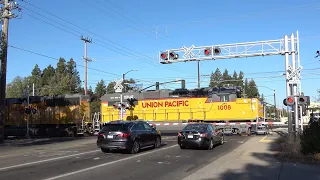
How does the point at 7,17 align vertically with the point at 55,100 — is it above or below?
above

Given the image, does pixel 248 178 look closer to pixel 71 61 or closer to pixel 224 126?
pixel 224 126

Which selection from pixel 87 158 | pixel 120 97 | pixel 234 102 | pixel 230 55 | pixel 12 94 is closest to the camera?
pixel 87 158

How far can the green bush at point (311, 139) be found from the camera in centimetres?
1248

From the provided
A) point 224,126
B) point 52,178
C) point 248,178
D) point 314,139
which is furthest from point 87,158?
point 224,126

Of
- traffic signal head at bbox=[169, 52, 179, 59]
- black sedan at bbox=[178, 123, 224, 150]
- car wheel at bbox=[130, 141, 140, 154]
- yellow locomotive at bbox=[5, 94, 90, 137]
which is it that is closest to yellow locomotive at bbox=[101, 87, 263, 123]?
yellow locomotive at bbox=[5, 94, 90, 137]

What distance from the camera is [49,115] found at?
33000mm

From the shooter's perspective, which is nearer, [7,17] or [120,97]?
[7,17]

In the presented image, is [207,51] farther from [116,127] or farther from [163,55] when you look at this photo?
[116,127]

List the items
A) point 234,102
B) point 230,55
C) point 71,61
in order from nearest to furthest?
point 230,55 → point 234,102 → point 71,61

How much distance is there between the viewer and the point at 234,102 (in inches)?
1103

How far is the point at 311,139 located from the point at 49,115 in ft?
85.9

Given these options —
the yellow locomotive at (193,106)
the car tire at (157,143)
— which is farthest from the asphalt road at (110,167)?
the yellow locomotive at (193,106)

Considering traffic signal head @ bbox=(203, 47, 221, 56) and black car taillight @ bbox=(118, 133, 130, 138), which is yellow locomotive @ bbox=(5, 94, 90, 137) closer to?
traffic signal head @ bbox=(203, 47, 221, 56)

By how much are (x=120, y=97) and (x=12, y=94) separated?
70991 millimetres
